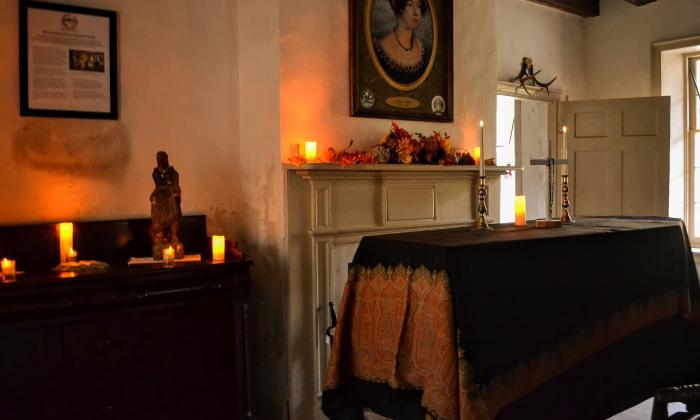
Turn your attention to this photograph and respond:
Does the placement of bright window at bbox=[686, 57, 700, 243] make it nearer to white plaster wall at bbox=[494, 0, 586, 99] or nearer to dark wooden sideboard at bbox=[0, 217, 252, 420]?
white plaster wall at bbox=[494, 0, 586, 99]

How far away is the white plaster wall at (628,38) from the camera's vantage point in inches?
218

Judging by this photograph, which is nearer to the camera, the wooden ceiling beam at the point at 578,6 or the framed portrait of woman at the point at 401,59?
the framed portrait of woman at the point at 401,59

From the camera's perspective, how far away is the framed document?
10.4 ft

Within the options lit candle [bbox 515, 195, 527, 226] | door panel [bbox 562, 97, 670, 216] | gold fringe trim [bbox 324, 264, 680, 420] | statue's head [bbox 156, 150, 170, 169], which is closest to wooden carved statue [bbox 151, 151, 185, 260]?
statue's head [bbox 156, 150, 170, 169]

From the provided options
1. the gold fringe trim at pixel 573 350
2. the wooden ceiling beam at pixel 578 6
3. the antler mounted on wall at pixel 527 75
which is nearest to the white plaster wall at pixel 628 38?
the wooden ceiling beam at pixel 578 6

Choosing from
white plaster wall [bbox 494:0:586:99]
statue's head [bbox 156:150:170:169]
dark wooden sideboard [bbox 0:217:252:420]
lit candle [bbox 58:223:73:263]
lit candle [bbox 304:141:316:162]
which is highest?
white plaster wall [bbox 494:0:586:99]

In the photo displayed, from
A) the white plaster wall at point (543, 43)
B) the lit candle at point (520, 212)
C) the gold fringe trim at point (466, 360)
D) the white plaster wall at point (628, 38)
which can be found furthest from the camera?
the white plaster wall at point (628, 38)

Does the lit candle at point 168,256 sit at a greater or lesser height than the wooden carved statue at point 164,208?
lesser

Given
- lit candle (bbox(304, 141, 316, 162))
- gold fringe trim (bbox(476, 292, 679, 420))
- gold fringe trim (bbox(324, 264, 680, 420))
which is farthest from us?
lit candle (bbox(304, 141, 316, 162))

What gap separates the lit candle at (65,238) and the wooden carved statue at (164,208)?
0.39 meters

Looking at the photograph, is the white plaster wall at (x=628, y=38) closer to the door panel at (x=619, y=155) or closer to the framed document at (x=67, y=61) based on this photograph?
the door panel at (x=619, y=155)

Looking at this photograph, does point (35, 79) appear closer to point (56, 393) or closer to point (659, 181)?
point (56, 393)

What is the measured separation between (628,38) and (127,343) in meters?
5.16

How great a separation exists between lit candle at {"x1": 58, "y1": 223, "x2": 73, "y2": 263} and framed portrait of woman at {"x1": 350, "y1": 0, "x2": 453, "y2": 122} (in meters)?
1.70
